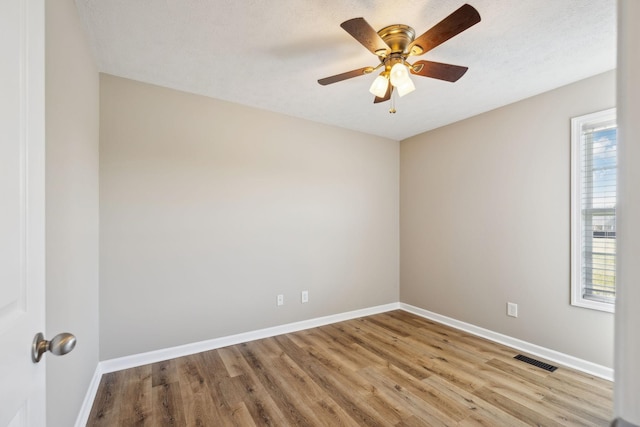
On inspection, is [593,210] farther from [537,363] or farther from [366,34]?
[366,34]

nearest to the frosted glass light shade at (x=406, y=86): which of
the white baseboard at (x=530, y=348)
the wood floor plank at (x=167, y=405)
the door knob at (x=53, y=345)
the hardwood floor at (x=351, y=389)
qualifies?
the door knob at (x=53, y=345)

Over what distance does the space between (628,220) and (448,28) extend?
1560 mm

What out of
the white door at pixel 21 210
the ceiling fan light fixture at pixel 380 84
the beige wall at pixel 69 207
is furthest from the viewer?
the ceiling fan light fixture at pixel 380 84

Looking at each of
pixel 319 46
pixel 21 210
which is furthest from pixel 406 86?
pixel 21 210

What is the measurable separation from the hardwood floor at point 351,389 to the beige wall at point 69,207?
472 mm

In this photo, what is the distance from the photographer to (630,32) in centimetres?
31

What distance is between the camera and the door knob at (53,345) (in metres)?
0.71

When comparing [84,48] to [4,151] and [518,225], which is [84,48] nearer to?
[4,151]

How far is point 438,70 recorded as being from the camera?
6.07 ft

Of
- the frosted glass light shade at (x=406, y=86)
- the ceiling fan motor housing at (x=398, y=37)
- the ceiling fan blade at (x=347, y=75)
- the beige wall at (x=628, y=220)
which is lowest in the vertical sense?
the beige wall at (x=628, y=220)

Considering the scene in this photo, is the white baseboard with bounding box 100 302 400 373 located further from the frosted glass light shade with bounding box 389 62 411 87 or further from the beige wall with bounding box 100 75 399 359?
the frosted glass light shade with bounding box 389 62 411 87

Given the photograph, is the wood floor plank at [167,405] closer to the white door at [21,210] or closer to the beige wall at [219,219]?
the beige wall at [219,219]

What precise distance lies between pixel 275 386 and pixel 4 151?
85.9 inches

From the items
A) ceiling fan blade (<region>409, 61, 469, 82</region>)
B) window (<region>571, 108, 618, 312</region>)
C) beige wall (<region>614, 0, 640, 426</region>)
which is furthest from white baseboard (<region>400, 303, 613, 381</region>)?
beige wall (<region>614, 0, 640, 426</region>)
